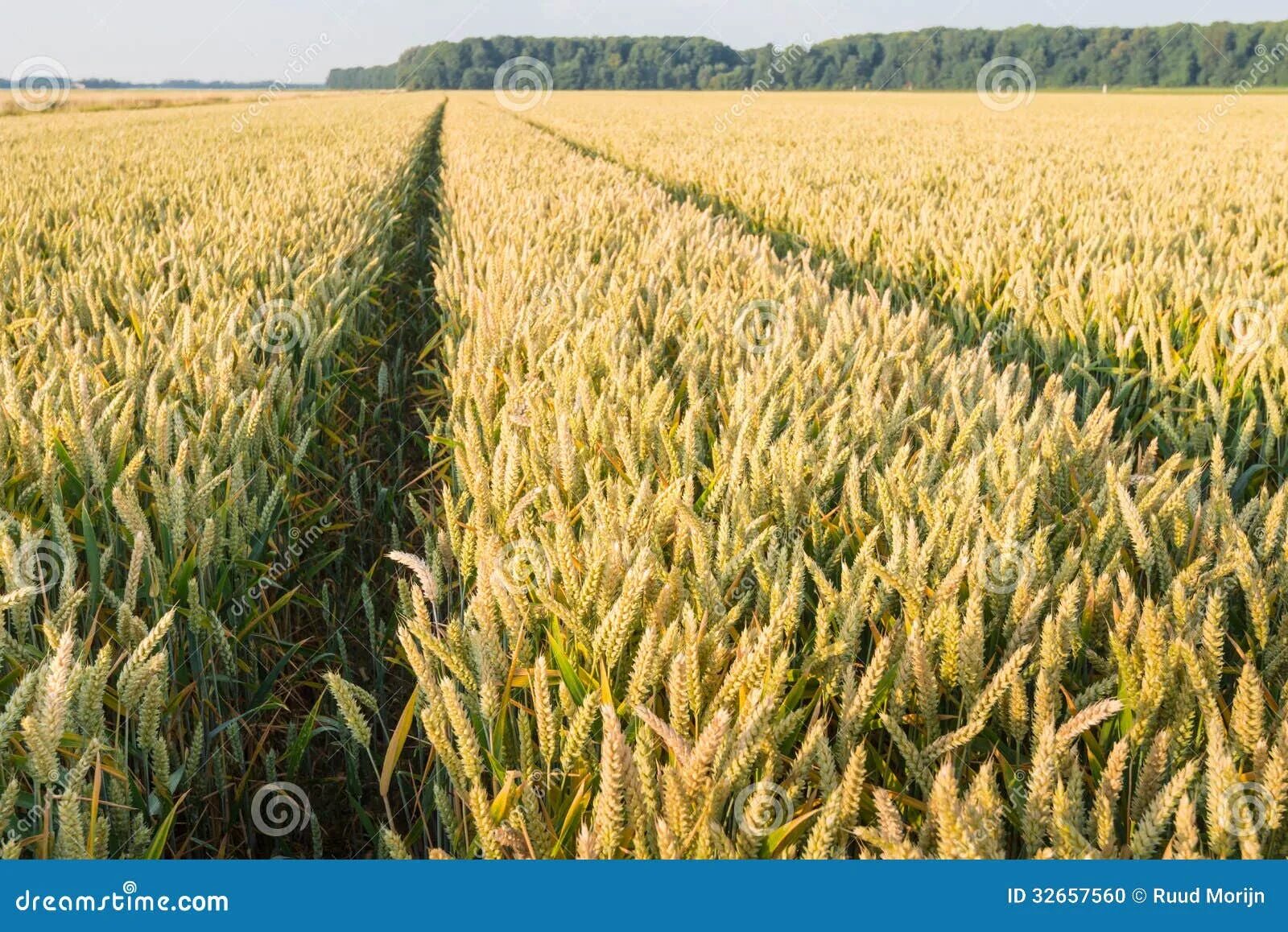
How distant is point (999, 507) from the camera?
4.70ft

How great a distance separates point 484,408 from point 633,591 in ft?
3.59

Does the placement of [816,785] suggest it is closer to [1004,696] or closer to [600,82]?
[1004,696]
